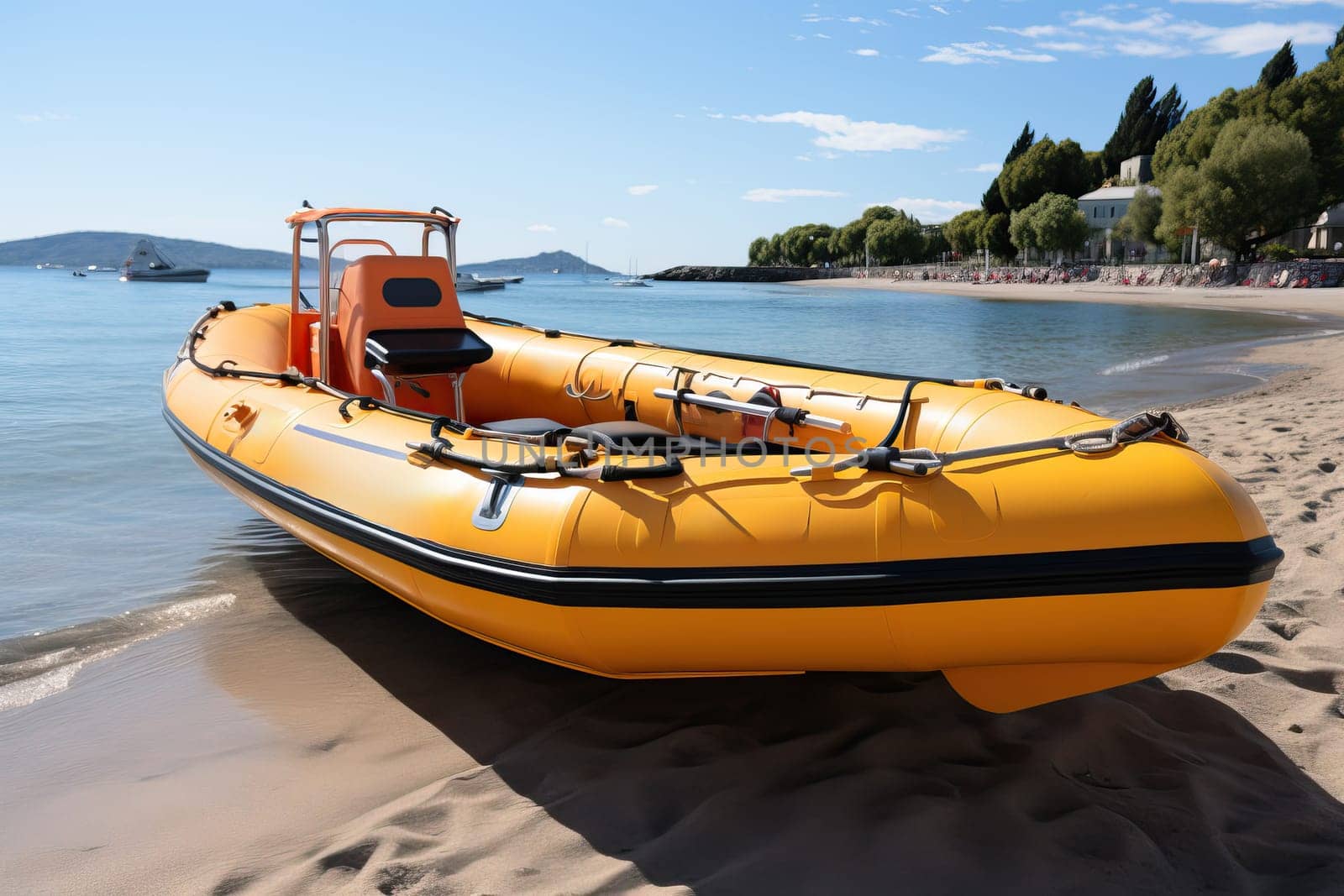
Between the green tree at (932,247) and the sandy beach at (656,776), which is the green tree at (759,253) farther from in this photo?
the sandy beach at (656,776)

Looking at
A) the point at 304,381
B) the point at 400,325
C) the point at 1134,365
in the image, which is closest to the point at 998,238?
the point at 1134,365

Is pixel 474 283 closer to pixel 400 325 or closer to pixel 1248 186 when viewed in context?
pixel 1248 186

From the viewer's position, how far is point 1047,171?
5406 cm

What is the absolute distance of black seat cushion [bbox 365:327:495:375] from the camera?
Result: 14.1 ft

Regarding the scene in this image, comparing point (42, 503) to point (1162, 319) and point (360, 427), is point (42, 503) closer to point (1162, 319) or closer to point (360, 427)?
point (360, 427)

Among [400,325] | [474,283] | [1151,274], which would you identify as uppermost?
[1151,274]

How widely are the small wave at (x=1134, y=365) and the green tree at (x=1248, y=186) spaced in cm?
2511

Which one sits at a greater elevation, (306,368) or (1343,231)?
(1343,231)

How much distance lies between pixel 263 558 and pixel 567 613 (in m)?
2.97

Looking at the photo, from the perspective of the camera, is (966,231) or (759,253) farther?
(759,253)

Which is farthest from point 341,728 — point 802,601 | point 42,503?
point 42,503

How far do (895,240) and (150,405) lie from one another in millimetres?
76964

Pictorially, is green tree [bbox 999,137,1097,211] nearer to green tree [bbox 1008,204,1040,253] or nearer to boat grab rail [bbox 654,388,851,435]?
green tree [bbox 1008,204,1040,253]

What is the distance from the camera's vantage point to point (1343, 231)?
150 feet
